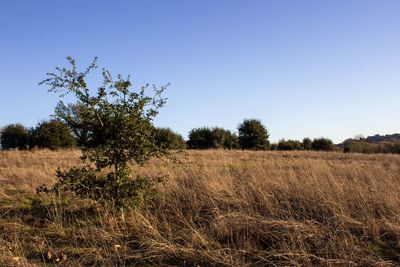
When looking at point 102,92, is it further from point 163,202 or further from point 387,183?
point 387,183

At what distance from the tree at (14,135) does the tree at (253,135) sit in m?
21.9

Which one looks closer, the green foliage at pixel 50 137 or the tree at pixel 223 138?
the green foliage at pixel 50 137

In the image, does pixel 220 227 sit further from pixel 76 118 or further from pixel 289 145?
pixel 289 145

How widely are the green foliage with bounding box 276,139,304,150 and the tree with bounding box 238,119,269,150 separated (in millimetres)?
1694

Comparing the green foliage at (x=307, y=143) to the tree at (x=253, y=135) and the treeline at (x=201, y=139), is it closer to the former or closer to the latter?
the treeline at (x=201, y=139)

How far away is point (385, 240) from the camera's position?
557 centimetres

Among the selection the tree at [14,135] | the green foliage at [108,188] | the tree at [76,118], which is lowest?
the green foliage at [108,188]

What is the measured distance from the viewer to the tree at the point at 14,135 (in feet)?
121

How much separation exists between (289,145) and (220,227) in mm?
41931

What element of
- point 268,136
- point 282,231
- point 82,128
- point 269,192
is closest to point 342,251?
point 282,231

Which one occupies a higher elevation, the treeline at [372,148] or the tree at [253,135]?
the tree at [253,135]

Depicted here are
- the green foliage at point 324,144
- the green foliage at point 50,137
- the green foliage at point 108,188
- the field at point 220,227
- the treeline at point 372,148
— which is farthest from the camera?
the green foliage at point 324,144

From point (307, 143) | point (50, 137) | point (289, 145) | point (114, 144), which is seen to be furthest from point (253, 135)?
point (114, 144)

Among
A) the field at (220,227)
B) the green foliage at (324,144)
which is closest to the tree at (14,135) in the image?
the green foliage at (324,144)
